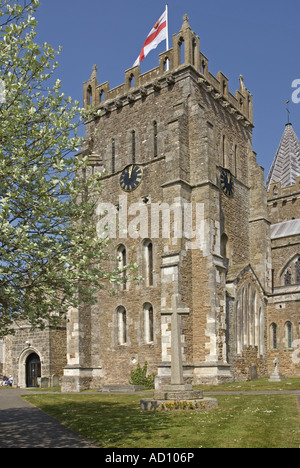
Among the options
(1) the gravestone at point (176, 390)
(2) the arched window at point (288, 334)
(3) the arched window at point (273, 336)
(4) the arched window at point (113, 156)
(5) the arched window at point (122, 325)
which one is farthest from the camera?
(4) the arched window at point (113, 156)

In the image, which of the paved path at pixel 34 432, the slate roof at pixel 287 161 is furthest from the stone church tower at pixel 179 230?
the slate roof at pixel 287 161

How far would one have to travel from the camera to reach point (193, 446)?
991 centimetres

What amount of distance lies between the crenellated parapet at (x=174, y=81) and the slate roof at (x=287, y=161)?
1967 centimetres

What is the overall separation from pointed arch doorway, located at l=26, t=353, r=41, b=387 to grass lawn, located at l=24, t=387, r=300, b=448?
19585mm

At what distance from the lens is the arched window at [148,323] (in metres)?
28.9

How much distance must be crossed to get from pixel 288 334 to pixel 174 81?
640 inches

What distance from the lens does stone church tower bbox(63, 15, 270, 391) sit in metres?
26.7

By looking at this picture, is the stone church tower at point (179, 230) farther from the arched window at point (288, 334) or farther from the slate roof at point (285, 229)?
the slate roof at point (285, 229)

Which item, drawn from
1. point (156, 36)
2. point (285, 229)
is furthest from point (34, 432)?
point (285, 229)

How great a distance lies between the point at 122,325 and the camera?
30.5 meters

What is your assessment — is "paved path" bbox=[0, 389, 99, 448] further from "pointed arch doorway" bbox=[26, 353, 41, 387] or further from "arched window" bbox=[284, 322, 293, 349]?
"pointed arch doorway" bbox=[26, 353, 41, 387]
